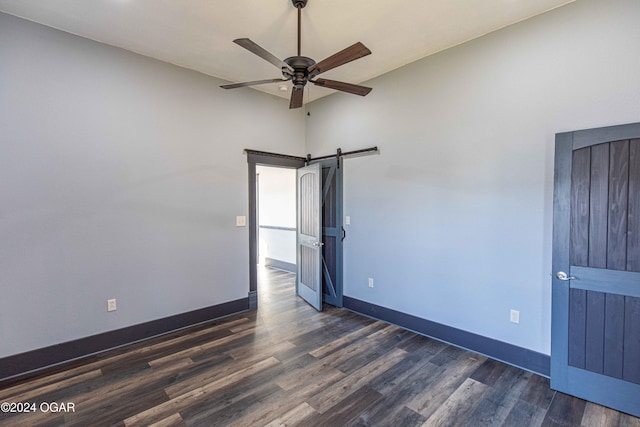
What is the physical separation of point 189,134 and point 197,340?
2504 millimetres

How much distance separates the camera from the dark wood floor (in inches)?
85.4

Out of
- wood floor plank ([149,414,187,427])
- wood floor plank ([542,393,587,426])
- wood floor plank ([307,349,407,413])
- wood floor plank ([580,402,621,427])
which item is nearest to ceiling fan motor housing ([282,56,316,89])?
wood floor plank ([307,349,407,413])

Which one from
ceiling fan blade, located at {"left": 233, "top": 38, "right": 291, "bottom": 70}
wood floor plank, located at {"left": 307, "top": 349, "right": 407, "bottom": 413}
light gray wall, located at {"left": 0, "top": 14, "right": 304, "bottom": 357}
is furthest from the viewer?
light gray wall, located at {"left": 0, "top": 14, "right": 304, "bottom": 357}

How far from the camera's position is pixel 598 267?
2.33m

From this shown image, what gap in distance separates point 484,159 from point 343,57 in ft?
5.95

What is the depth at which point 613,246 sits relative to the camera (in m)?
2.27

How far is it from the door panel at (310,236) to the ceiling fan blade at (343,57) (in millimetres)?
2048

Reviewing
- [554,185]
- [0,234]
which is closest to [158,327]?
[0,234]

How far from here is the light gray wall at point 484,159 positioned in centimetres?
243

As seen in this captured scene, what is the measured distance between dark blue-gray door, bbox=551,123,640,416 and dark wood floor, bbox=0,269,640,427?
0.23m

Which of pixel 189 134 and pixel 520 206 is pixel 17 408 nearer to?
pixel 189 134

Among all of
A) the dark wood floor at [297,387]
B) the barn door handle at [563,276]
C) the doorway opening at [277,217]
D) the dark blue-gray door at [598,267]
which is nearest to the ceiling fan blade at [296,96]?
the dark blue-gray door at [598,267]

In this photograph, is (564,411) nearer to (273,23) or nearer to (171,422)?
(171,422)

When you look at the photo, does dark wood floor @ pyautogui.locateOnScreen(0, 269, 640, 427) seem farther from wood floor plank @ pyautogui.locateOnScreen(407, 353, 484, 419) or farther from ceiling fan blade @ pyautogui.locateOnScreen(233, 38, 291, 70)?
ceiling fan blade @ pyautogui.locateOnScreen(233, 38, 291, 70)
